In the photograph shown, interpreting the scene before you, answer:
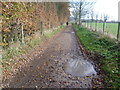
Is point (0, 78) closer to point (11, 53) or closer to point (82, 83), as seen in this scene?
point (11, 53)

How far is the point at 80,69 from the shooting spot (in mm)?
4281

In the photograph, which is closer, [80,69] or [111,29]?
[80,69]

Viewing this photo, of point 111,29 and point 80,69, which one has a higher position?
point 111,29

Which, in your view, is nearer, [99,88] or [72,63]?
[99,88]

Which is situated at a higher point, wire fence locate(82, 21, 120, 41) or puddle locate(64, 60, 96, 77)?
wire fence locate(82, 21, 120, 41)

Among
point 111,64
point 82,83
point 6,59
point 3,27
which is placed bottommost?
point 82,83

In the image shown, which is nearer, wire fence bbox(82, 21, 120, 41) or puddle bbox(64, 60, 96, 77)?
puddle bbox(64, 60, 96, 77)

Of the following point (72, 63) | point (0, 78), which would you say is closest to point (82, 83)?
point (72, 63)

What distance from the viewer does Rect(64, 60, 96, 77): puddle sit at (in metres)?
3.91

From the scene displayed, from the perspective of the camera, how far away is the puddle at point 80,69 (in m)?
3.91

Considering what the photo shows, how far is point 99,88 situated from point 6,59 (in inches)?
144

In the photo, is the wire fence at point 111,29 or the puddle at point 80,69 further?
the wire fence at point 111,29

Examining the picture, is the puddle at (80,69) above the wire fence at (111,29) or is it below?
below

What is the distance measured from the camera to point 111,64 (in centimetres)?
417
